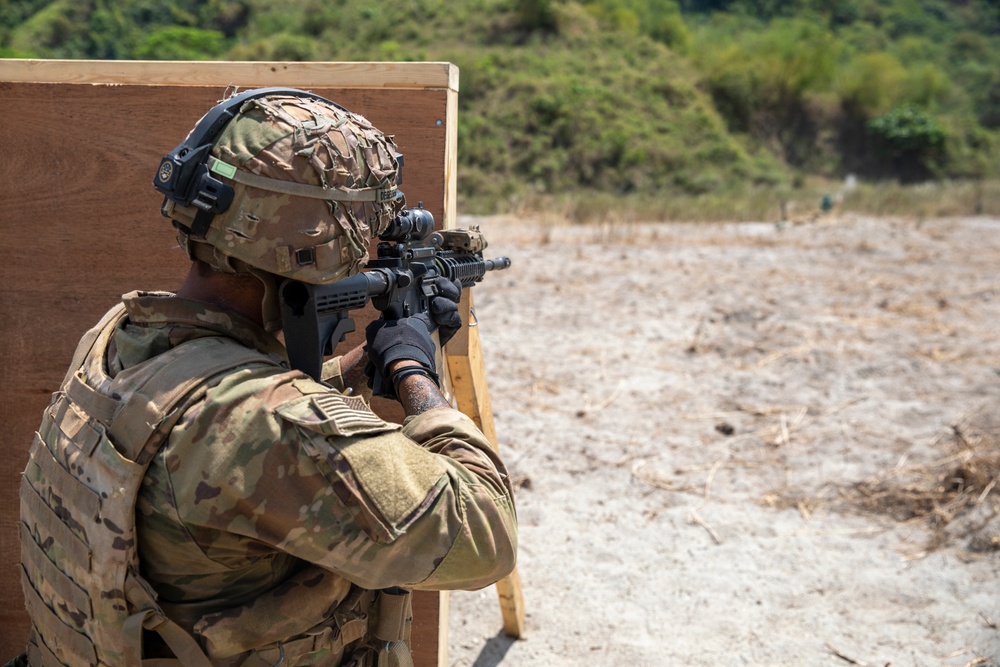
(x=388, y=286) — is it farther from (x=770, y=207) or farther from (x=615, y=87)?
(x=615, y=87)

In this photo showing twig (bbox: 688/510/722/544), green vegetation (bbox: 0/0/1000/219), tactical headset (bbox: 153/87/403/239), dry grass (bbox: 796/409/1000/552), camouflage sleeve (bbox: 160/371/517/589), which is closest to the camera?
camouflage sleeve (bbox: 160/371/517/589)

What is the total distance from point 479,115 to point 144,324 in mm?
24711

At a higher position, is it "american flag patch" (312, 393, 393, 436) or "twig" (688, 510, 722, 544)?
"american flag patch" (312, 393, 393, 436)

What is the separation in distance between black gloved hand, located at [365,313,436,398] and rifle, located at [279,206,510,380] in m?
0.07

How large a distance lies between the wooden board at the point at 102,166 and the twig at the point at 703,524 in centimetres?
226

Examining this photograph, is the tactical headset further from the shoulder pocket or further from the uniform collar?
the shoulder pocket

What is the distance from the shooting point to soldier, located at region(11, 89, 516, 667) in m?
1.43

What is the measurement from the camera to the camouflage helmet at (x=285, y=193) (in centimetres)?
157

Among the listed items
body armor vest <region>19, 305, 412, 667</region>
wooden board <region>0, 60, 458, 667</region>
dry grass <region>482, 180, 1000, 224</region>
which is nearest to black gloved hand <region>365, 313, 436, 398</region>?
body armor vest <region>19, 305, 412, 667</region>

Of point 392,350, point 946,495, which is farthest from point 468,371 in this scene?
point 946,495

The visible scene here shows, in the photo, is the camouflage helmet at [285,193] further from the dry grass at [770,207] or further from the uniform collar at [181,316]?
the dry grass at [770,207]

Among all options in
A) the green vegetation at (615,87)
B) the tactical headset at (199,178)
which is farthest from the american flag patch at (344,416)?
the green vegetation at (615,87)

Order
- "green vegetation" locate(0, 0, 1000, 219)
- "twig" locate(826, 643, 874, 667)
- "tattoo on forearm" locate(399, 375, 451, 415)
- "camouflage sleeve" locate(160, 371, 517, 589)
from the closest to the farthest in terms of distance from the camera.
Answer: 1. "camouflage sleeve" locate(160, 371, 517, 589)
2. "tattoo on forearm" locate(399, 375, 451, 415)
3. "twig" locate(826, 643, 874, 667)
4. "green vegetation" locate(0, 0, 1000, 219)

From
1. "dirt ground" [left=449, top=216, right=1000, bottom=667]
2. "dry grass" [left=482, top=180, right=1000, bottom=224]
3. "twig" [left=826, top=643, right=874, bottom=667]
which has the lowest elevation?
"dry grass" [left=482, top=180, right=1000, bottom=224]
